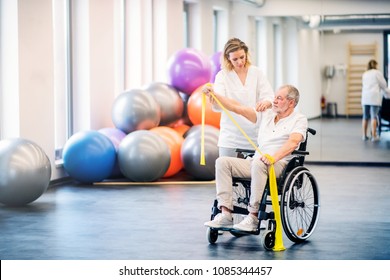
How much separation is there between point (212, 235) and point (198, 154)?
3.07 m

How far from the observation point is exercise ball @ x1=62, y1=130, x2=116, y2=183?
→ 754 centimetres

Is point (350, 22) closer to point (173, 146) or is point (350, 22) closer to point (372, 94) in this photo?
point (372, 94)

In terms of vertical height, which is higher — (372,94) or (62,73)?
(62,73)

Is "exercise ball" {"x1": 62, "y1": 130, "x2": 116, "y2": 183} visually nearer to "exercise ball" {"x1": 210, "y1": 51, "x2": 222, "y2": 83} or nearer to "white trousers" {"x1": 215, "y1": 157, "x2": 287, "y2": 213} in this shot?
"exercise ball" {"x1": 210, "y1": 51, "x2": 222, "y2": 83}

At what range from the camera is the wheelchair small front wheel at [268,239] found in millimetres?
4621

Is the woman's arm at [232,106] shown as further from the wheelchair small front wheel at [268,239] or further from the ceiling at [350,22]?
the ceiling at [350,22]

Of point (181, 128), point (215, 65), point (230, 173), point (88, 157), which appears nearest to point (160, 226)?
point (230, 173)

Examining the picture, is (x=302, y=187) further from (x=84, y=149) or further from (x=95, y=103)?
(x=95, y=103)

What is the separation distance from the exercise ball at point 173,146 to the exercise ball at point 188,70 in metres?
0.79

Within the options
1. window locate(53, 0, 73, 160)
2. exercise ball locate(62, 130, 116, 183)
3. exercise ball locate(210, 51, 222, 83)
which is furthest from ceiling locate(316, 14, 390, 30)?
exercise ball locate(62, 130, 116, 183)

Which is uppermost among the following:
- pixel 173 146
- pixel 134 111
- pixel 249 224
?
pixel 134 111

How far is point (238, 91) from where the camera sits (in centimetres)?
494

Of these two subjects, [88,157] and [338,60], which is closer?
[88,157]

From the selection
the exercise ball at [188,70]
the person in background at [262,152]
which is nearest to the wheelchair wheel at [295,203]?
the person in background at [262,152]
